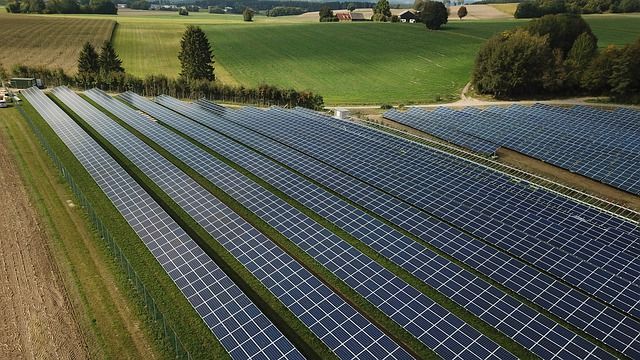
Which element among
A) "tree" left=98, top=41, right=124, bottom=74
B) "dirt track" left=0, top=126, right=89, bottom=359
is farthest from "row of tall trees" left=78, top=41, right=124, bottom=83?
"dirt track" left=0, top=126, right=89, bottom=359

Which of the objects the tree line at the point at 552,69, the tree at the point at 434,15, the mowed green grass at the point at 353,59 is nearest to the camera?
the tree line at the point at 552,69

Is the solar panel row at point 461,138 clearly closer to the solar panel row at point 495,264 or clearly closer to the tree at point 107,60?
the solar panel row at point 495,264

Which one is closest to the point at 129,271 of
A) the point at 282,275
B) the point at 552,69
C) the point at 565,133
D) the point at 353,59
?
the point at 282,275

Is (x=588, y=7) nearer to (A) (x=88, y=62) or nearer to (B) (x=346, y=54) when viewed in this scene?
(B) (x=346, y=54)

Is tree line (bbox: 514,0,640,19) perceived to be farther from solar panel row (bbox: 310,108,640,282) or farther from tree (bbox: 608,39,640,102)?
solar panel row (bbox: 310,108,640,282)

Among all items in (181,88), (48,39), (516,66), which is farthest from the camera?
(48,39)

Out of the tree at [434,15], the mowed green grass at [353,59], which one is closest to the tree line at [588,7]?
the mowed green grass at [353,59]
